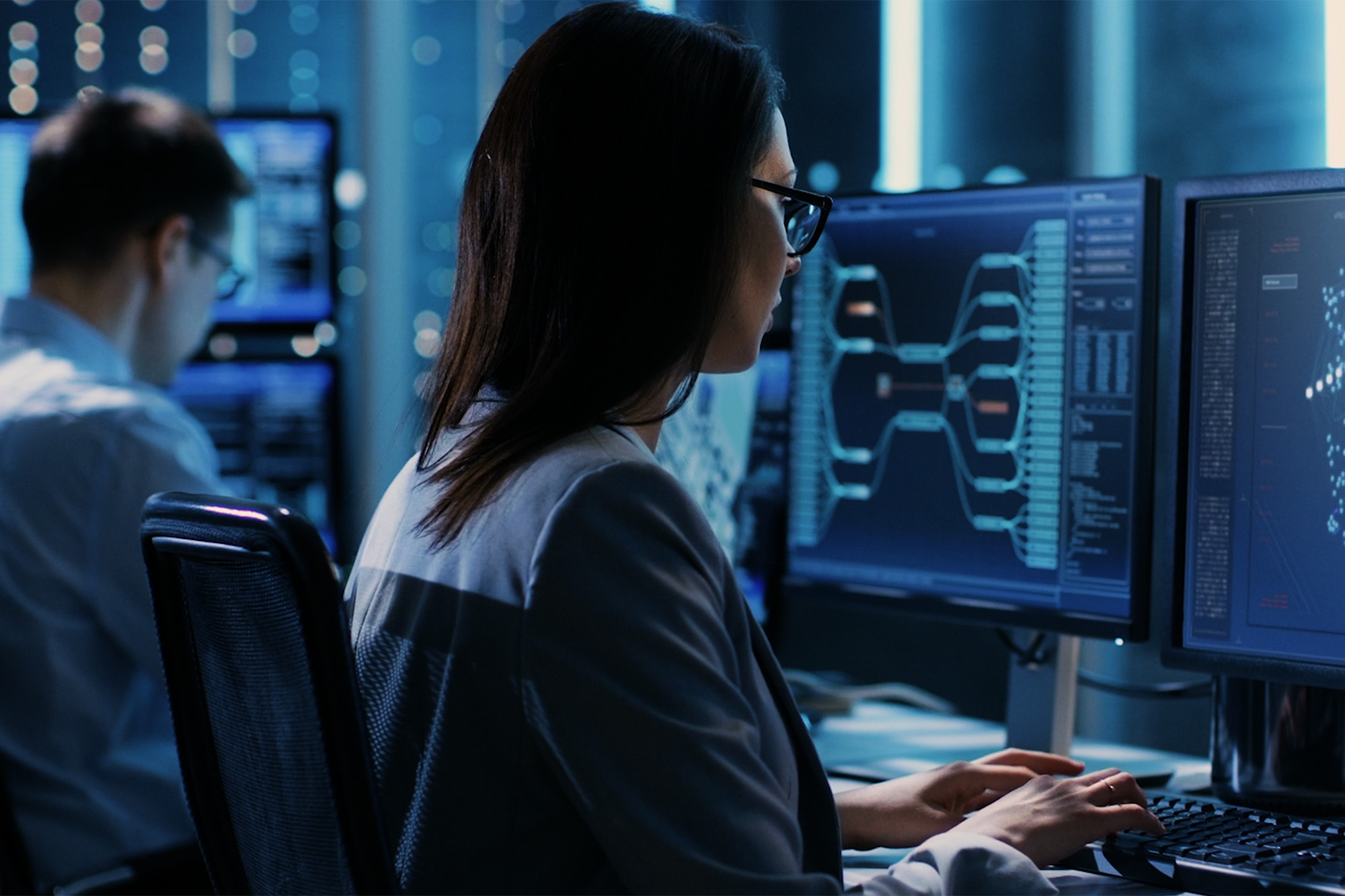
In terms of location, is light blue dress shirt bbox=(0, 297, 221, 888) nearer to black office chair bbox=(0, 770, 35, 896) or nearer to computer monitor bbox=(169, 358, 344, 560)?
black office chair bbox=(0, 770, 35, 896)

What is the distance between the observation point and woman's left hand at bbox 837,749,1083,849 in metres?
1.12

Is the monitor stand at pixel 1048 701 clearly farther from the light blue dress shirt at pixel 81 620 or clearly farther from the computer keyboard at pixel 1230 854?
the light blue dress shirt at pixel 81 620

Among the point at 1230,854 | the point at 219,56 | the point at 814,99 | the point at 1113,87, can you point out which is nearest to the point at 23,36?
the point at 219,56

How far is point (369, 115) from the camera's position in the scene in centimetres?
315

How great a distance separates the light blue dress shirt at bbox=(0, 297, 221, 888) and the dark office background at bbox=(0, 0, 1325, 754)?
1.19ft

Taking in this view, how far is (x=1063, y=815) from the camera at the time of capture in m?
1.01

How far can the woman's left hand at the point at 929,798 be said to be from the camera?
3.67 ft

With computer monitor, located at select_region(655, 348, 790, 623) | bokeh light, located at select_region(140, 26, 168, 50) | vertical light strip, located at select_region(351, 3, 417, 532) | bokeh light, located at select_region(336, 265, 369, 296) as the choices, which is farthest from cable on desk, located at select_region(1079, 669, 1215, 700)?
bokeh light, located at select_region(140, 26, 168, 50)

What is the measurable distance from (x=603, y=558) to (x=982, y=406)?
69cm

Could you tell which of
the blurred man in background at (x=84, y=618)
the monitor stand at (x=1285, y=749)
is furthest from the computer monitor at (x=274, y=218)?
the monitor stand at (x=1285, y=749)

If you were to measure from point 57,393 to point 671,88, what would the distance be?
1211 millimetres

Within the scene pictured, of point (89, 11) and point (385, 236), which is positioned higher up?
point (89, 11)

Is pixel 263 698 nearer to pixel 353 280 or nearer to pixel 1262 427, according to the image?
pixel 1262 427

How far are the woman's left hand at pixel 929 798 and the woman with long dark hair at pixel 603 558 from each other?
8 centimetres
